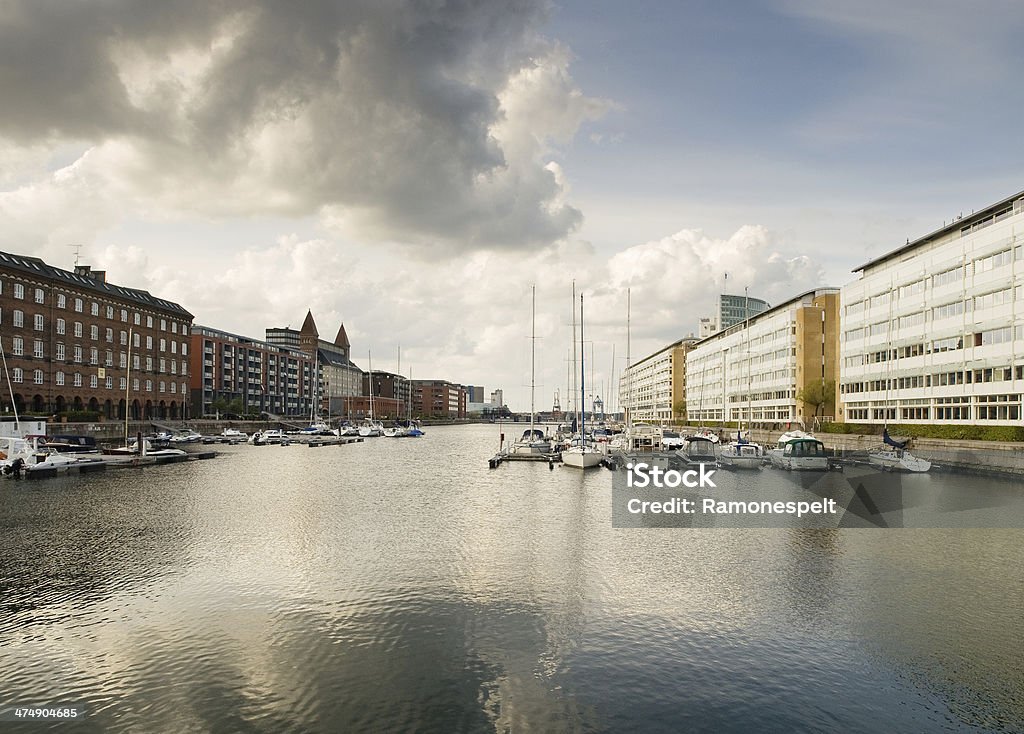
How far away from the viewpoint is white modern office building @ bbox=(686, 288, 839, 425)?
12512 centimetres

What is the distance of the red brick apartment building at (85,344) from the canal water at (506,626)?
248ft

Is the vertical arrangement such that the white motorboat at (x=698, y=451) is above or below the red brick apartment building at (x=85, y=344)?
below

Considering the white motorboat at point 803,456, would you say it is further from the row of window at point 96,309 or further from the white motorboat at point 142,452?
the row of window at point 96,309

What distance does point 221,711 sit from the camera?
51.3 feet

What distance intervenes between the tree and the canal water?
83448 millimetres

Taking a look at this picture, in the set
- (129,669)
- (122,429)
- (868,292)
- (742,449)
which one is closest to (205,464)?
(122,429)

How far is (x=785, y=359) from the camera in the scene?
134375 mm

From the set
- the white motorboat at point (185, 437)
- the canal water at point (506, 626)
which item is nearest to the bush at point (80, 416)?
the white motorboat at point (185, 437)

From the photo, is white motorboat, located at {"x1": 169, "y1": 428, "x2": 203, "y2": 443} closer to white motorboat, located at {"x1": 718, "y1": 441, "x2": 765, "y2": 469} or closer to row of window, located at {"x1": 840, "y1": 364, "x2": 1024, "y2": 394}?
white motorboat, located at {"x1": 718, "y1": 441, "x2": 765, "y2": 469}

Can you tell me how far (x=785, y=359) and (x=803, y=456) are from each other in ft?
210
